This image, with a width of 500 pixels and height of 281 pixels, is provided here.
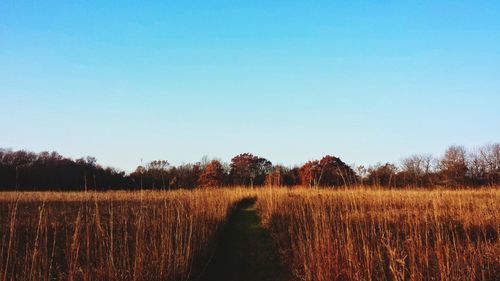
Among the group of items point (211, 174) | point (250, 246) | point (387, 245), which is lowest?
point (250, 246)

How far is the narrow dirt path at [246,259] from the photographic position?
204 inches

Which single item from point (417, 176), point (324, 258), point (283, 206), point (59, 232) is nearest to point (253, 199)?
point (283, 206)

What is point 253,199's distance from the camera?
21.4 meters

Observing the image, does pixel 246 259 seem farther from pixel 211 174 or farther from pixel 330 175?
pixel 211 174

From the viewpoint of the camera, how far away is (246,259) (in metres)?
6.25

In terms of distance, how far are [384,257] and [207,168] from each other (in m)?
33.0

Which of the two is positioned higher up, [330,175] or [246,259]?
[330,175]

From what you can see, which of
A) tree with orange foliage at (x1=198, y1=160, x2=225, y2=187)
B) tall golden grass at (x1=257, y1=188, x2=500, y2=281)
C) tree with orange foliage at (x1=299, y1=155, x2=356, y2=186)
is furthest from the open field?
tree with orange foliage at (x1=198, y1=160, x2=225, y2=187)

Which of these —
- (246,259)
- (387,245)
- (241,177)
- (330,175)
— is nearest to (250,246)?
(246,259)

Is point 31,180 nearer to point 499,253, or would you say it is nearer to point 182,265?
point 182,265

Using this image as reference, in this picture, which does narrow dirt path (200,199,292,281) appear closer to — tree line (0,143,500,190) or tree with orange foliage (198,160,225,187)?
tree line (0,143,500,190)

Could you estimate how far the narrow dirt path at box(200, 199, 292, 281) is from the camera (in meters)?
5.19

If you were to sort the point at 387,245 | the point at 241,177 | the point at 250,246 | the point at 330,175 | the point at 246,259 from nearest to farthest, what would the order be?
the point at 387,245
the point at 246,259
the point at 250,246
the point at 330,175
the point at 241,177

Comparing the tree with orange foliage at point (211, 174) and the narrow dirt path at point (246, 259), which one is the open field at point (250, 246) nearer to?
the narrow dirt path at point (246, 259)
